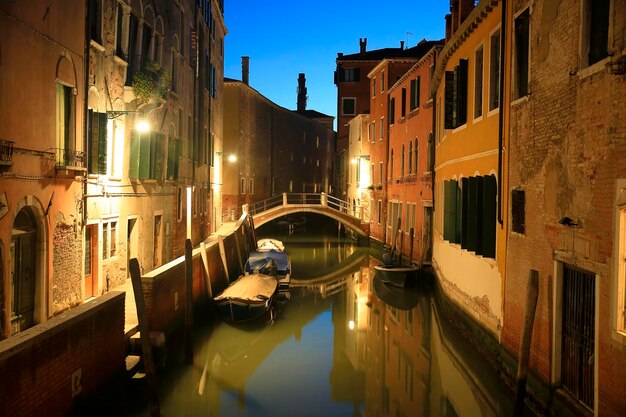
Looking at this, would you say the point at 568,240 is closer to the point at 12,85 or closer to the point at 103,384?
the point at 103,384

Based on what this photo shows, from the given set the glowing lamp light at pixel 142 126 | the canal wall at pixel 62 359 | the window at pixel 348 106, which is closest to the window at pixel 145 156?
the glowing lamp light at pixel 142 126

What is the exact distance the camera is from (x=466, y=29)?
10867mm

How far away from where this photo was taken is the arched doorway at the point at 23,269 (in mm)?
7492

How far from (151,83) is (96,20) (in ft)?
7.38

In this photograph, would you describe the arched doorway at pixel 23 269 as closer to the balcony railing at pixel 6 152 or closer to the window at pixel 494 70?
the balcony railing at pixel 6 152

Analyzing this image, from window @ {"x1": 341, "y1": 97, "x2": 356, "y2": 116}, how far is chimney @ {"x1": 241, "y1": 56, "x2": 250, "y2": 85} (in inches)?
240

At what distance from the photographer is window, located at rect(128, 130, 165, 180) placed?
37.8 feet

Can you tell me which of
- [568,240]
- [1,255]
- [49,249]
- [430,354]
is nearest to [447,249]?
[430,354]

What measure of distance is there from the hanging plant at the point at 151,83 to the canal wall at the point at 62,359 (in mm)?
5254

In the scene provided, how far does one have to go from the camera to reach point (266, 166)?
36062 millimetres

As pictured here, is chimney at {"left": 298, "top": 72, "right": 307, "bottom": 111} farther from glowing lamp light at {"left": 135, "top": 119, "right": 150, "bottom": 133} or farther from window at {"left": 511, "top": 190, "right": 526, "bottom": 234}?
window at {"left": 511, "top": 190, "right": 526, "bottom": 234}

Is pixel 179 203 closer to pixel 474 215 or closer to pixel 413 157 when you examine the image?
pixel 413 157

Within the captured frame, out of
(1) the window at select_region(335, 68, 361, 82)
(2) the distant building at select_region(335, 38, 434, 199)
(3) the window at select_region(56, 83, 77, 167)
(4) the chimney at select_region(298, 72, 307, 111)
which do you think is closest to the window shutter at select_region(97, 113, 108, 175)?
(3) the window at select_region(56, 83, 77, 167)

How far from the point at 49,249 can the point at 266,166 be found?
28.0 m
